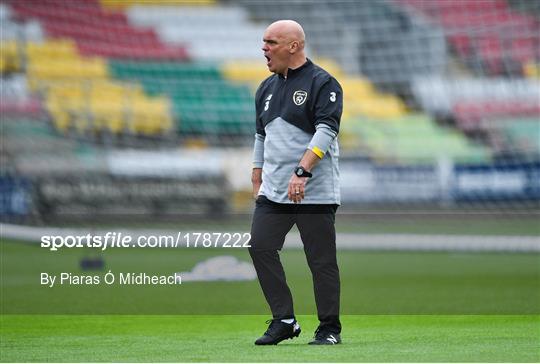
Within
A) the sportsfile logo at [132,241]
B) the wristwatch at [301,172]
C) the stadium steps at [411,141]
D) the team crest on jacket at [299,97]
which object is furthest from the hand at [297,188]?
the stadium steps at [411,141]

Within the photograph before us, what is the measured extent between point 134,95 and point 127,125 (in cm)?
105

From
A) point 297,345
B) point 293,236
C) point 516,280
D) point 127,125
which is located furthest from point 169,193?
point 297,345

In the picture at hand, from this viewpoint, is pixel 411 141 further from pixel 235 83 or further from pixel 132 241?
pixel 132 241

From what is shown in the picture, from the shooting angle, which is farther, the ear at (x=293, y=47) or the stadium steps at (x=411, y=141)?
the stadium steps at (x=411, y=141)

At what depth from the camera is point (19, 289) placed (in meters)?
8.83

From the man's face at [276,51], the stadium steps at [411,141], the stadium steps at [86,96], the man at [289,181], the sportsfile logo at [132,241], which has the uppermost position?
the man's face at [276,51]

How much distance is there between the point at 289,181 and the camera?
515 cm

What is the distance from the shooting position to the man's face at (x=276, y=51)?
523cm

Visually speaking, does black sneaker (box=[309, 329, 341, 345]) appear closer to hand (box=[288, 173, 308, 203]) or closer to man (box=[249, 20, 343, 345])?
man (box=[249, 20, 343, 345])

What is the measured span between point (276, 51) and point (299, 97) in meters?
0.21

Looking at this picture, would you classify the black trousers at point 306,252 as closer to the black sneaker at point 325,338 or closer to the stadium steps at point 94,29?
the black sneaker at point 325,338

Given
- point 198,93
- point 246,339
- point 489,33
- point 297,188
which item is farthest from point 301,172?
point 198,93

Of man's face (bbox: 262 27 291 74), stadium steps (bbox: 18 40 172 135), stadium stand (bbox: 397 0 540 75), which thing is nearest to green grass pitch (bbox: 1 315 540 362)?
man's face (bbox: 262 27 291 74)

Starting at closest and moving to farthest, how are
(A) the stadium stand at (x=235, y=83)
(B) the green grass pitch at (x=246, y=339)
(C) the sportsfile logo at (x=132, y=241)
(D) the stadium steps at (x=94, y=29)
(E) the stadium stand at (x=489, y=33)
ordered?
1. (B) the green grass pitch at (x=246, y=339)
2. (C) the sportsfile logo at (x=132, y=241)
3. (E) the stadium stand at (x=489, y=33)
4. (A) the stadium stand at (x=235, y=83)
5. (D) the stadium steps at (x=94, y=29)
